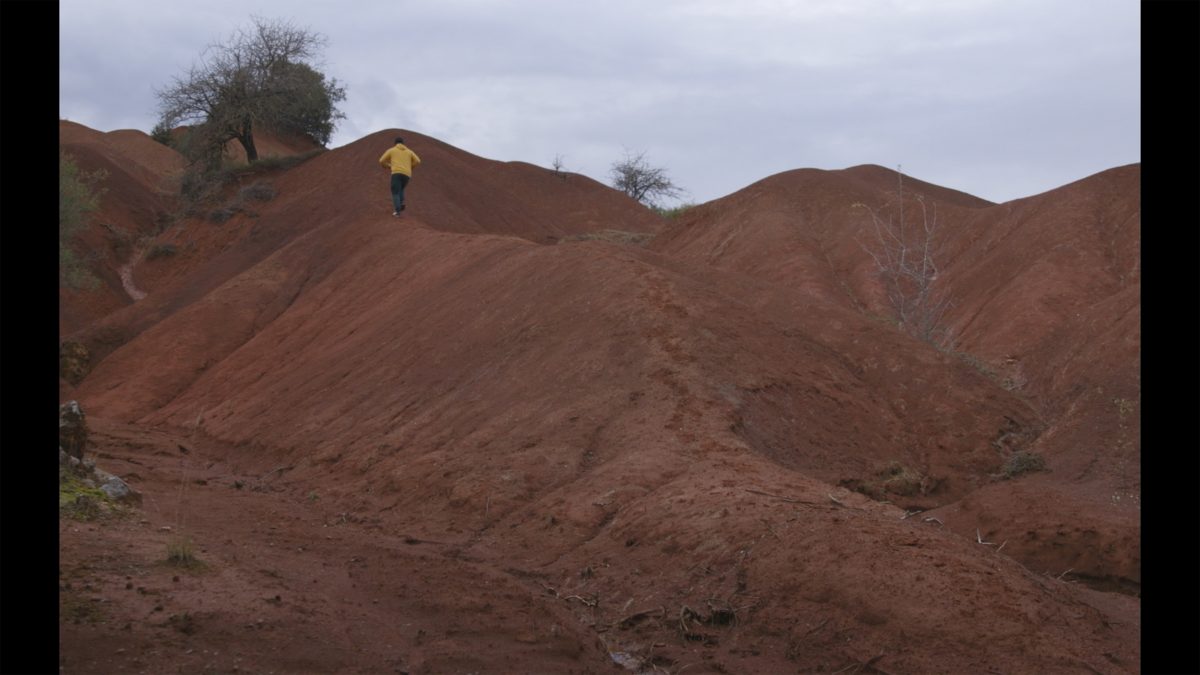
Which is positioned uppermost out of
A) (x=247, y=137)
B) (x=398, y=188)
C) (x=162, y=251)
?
(x=247, y=137)

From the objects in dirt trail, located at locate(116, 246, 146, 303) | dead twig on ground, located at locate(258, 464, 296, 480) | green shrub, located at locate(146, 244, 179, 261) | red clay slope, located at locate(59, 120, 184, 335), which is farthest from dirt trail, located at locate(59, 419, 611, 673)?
green shrub, located at locate(146, 244, 179, 261)

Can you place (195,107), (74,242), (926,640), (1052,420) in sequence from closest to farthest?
(926,640) → (1052,420) → (74,242) → (195,107)

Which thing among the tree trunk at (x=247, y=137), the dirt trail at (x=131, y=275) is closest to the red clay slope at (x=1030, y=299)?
the tree trunk at (x=247, y=137)

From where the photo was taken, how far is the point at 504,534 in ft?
31.5

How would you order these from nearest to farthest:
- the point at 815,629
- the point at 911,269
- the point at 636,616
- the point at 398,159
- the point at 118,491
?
1. the point at 815,629
2. the point at 636,616
3. the point at 118,491
4. the point at 398,159
5. the point at 911,269

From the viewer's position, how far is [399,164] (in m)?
22.2

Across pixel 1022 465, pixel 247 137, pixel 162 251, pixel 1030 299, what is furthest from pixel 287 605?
pixel 247 137

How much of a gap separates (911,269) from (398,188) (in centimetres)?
1145

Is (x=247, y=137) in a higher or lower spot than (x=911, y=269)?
higher

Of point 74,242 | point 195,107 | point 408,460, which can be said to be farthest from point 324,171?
point 408,460

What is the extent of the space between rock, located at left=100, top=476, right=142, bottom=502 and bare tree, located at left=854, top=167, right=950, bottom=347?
12195 mm

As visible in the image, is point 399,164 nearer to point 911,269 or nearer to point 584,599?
point 911,269
